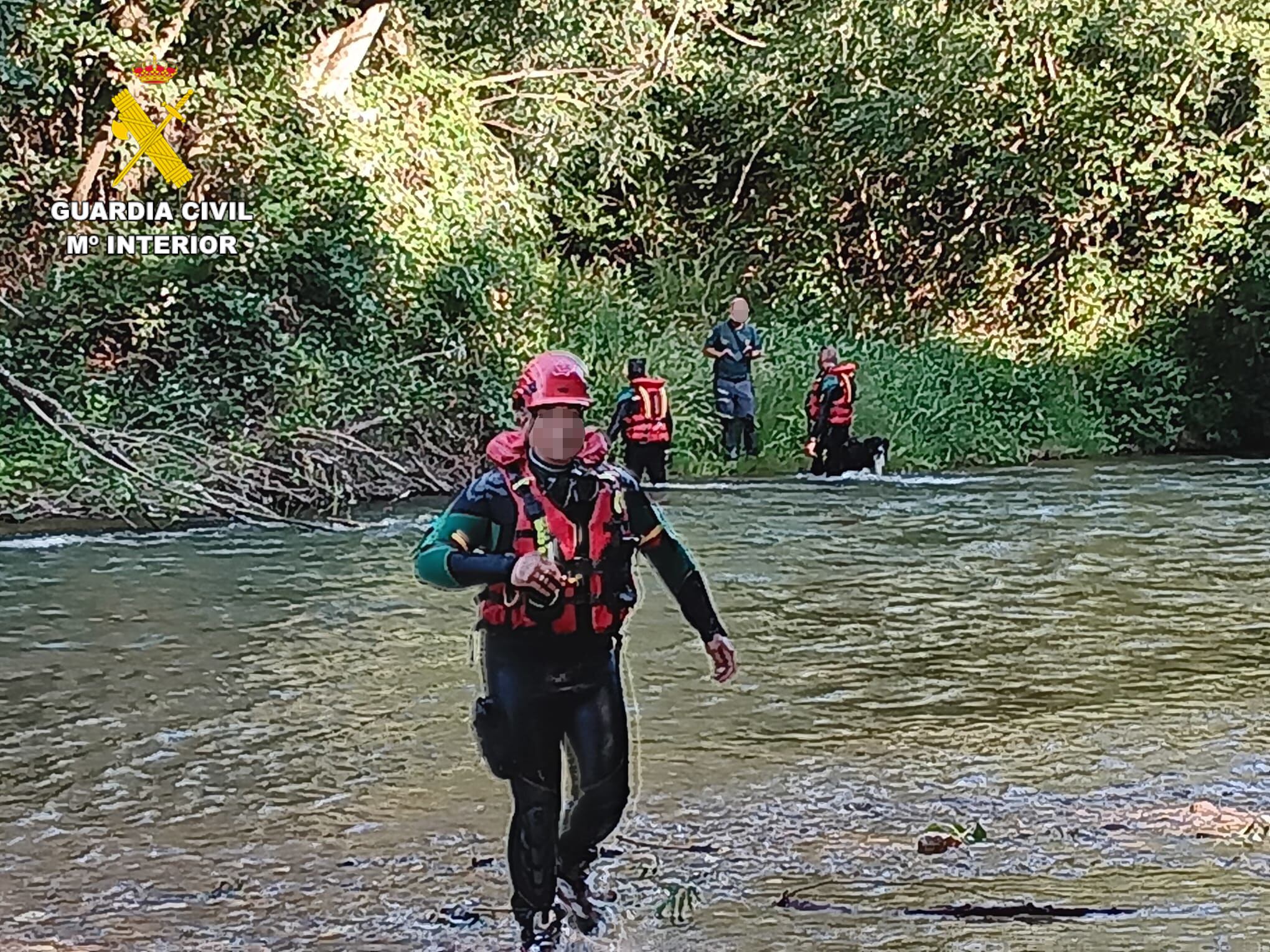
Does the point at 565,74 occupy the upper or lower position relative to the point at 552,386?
upper

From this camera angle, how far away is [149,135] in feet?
59.4

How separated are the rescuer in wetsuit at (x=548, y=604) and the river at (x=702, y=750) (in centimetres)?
44

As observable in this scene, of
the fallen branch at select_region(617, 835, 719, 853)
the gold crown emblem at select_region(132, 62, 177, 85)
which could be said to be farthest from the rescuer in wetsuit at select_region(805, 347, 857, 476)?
the fallen branch at select_region(617, 835, 719, 853)

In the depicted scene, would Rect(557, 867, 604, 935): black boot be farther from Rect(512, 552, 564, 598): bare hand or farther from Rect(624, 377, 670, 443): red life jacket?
Rect(624, 377, 670, 443): red life jacket

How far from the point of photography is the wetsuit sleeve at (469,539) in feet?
16.3

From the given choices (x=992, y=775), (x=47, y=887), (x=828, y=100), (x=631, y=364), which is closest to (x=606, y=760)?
(x=47, y=887)

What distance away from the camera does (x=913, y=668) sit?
930 centimetres

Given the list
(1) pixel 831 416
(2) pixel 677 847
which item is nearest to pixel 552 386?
(2) pixel 677 847

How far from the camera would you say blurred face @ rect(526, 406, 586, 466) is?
16.8 ft

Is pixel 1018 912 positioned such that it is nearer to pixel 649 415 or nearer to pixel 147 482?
pixel 147 482

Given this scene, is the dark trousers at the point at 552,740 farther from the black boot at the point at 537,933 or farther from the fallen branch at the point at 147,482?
the fallen branch at the point at 147,482

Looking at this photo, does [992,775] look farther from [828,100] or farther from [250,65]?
[828,100]

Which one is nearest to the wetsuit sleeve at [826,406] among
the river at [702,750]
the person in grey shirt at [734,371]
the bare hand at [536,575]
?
the person in grey shirt at [734,371]

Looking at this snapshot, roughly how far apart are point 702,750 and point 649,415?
31.4 ft
